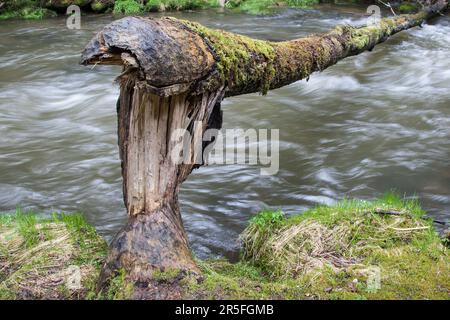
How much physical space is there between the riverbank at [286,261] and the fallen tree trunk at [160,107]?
226 mm

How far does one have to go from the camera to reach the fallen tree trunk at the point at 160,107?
2738 mm

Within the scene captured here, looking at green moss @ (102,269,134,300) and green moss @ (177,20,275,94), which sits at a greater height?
green moss @ (177,20,275,94)

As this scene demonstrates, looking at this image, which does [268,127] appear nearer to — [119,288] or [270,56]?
[270,56]

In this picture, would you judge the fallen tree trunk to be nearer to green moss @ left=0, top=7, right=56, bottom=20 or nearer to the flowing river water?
the flowing river water

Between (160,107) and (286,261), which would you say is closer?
(160,107)

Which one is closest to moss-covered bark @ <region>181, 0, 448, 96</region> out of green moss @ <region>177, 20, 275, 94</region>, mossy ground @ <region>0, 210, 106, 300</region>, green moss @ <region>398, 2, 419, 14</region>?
green moss @ <region>177, 20, 275, 94</region>

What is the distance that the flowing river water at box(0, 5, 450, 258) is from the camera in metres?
5.25

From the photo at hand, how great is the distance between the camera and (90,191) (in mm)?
5609

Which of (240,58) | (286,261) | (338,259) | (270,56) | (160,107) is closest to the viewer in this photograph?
(160,107)

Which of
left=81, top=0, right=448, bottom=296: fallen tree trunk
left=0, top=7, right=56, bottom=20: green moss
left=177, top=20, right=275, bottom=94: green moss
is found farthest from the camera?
left=0, top=7, right=56, bottom=20: green moss

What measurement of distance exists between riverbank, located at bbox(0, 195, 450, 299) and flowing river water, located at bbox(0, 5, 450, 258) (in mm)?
660

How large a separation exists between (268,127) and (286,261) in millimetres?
4023

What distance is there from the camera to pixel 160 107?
3193 millimetres

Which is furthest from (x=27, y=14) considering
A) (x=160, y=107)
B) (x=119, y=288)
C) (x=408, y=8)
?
(x=119, y=288)
